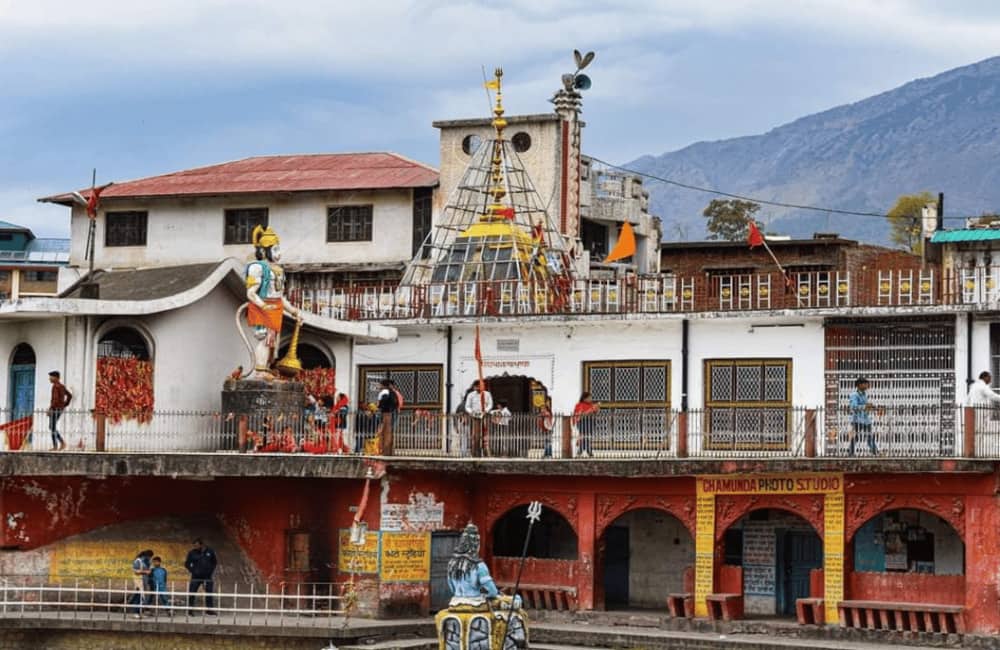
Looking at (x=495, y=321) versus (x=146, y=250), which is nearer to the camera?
(x=495, y=321)

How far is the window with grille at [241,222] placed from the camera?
45.1 m

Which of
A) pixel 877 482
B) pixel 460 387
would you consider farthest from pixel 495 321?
pixel 877 482

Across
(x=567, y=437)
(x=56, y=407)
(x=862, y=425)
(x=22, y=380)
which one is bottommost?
(x=567, y=437)

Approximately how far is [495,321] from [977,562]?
444 inches

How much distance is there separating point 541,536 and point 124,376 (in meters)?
8.69

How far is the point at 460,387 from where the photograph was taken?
1499 inches

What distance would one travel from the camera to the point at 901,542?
3350cm

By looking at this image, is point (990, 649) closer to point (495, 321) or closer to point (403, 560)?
point (403, 560)

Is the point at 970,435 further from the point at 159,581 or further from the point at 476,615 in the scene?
the point at 159,581

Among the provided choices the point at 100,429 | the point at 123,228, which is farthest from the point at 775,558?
the point at 123,228

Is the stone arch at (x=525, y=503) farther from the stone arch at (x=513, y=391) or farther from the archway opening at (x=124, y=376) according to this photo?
the archway opening at (x=124, y=376)

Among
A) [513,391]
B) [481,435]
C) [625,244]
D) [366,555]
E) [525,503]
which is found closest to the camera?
[366,555]

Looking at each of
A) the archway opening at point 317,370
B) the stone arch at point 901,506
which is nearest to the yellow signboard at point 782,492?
the stone arch at point 901,506

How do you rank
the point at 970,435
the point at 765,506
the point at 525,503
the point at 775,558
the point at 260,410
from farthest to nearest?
the point at 775,558 < the point at 525,503 < the point at 260,410 < the point at 765,506 < the point at 970,435
